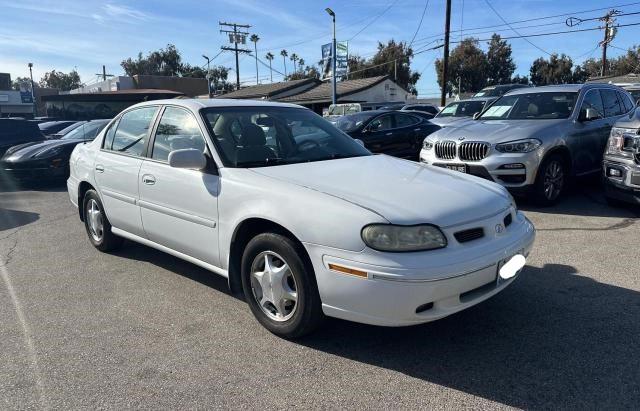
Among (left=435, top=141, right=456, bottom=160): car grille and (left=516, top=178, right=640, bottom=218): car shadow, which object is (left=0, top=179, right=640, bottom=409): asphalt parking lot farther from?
(left=435, top=141, right=456, bottom=160): car grille

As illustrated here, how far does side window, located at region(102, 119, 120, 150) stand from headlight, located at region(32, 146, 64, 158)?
580 cm

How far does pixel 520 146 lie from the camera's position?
6.71 meters

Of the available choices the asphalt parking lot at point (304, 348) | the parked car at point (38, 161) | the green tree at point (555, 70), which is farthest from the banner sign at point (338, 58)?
the green tree at point (555, 70)

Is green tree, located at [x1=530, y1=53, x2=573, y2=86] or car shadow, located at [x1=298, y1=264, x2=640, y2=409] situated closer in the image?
car shadow, located at [x1=298, y1=264, x2=640, y2=409]

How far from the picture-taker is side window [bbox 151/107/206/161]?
4016mm

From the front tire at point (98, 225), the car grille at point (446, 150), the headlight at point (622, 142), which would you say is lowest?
the front tire at point (98, 225)

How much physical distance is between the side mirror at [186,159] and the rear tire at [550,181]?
4.86m

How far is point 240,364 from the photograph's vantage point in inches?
121

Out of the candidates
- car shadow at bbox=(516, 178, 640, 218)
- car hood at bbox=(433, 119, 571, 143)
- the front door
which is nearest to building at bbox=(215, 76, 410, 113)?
car hood at bbox=(433, 119, 571, 143)

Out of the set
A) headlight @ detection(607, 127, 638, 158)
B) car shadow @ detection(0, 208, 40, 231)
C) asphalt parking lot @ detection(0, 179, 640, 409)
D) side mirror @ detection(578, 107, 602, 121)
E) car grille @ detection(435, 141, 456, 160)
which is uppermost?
side mirror @ detection(578, 107, 602, 121)

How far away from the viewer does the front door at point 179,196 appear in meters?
3.71

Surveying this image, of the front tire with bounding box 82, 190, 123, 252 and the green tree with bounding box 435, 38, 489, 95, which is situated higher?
the green tree with bounding box 435, 38, 489, 95

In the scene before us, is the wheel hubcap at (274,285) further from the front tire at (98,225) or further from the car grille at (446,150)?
the car grille at (446,150)

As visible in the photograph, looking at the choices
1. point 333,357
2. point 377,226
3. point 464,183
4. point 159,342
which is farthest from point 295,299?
point 464,183
